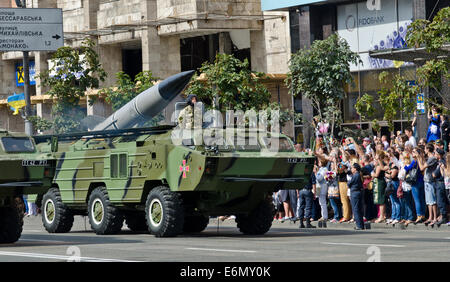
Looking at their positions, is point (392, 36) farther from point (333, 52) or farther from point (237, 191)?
point (237, 191)

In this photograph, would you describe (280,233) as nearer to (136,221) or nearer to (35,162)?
(136,221)

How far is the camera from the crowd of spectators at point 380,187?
79.1ft

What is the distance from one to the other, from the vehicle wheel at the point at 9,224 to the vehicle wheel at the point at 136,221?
4538 mm

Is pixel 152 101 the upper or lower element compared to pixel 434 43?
lower

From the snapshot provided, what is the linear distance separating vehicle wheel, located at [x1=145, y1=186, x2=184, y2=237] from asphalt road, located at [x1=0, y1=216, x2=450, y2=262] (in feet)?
0.93

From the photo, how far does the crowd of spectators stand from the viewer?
24.1 m

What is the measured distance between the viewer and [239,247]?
18.2m

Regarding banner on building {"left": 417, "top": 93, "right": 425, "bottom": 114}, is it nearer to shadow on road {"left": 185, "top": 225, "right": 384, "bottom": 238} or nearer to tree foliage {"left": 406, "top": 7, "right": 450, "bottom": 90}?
tree foliage {"left": 406, "top": 7, "right": 450, "bottom": 90}

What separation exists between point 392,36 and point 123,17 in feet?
54.8

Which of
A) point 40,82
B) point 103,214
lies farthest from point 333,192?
point 40,82

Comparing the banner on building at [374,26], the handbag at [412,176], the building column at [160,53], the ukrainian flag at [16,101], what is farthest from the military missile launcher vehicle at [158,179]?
the ukrainian flag at [16,101]

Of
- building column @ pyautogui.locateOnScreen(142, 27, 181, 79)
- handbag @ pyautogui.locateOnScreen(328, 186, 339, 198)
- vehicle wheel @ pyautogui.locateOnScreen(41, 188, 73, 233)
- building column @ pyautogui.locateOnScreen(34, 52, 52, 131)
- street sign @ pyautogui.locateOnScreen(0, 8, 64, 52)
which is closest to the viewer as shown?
vehicle wheel @ pyautogui.locateOnScreen(41, 188, 73, 233)

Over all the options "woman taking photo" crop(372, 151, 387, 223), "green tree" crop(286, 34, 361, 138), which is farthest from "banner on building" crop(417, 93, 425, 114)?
"green tree" crop(286, 34, 361, 138)

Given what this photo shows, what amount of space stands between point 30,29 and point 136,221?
15.2 meters
